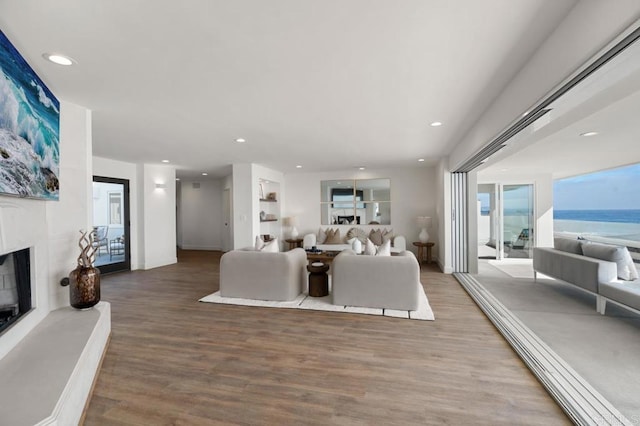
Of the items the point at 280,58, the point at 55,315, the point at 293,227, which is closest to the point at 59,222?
the point at 55,315

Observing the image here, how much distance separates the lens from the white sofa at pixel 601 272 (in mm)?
3289

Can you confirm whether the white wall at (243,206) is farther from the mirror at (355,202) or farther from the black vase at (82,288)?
the black vase at (82,288)

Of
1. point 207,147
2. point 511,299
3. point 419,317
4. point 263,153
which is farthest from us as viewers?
point 263,153

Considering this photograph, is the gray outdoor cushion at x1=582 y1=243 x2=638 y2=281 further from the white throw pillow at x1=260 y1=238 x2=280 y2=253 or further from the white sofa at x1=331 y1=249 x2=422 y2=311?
the white throw pillow at x1=260 y1=238 x2=280 y2=253

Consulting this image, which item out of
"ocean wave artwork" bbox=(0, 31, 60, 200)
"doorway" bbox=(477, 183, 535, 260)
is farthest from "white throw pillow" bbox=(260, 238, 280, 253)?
"doorway" bbox=(477, 183, 535, 260)

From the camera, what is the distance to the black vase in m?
2.72

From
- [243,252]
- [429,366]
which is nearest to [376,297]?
[429,366]

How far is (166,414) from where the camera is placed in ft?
6.04

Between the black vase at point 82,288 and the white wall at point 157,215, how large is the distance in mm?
4164

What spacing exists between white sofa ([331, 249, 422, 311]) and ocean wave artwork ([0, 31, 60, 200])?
3135 mm

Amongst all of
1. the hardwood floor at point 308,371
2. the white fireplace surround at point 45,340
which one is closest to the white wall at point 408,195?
the hardwood floor at point 308,371

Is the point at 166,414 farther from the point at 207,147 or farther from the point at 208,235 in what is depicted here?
the point at 208,235

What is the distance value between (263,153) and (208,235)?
5377 millimetres

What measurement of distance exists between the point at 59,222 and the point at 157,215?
4.24m
